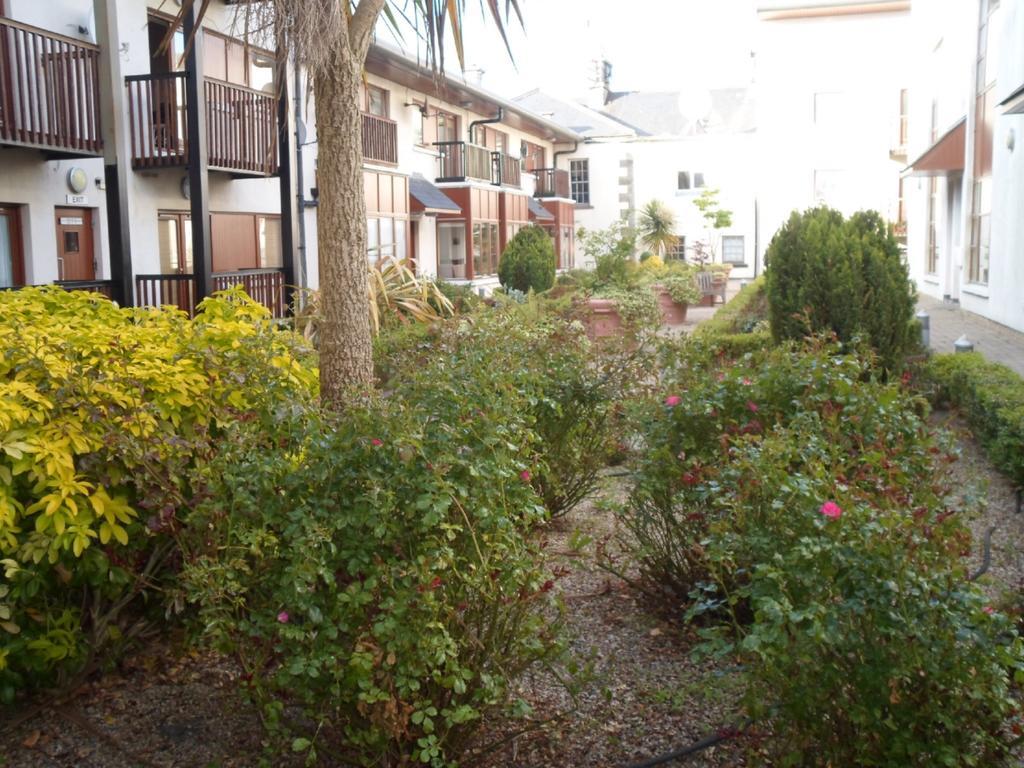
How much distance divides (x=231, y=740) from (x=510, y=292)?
21.0 m

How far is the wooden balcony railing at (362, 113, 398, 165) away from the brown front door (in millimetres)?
8127

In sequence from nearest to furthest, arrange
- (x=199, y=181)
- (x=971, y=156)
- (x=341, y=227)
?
1. (x=341, y=227)
2. (x=199, y=181)
3. (x=971, y=156)

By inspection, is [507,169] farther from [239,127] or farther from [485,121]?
[239,127]

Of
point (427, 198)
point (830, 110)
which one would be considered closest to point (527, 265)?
point (427, 198)

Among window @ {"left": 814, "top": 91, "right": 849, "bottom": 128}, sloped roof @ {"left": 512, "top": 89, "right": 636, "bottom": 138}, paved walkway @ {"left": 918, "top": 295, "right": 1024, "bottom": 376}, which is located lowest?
paved walkway @ {"left": 918, "top": 295, "right": 1024, "bottom": 376}

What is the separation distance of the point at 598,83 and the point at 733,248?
728 inches

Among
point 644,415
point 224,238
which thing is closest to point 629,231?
point 224,238

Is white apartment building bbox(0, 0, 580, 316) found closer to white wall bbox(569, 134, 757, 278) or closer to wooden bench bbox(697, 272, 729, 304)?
wooden bench bbox(697, 272, 729, 304)

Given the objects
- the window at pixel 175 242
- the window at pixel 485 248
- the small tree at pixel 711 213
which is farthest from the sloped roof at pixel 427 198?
the small tree at pixel 711 213

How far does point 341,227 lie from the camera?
618 centimetres

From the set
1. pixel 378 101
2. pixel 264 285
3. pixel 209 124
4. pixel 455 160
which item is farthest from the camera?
pixel 455 160

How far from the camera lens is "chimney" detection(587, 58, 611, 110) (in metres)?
57.1

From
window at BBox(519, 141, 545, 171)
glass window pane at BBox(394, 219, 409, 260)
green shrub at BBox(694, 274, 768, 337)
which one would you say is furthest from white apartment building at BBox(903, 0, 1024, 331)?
window at BBox(519, 141, 545, 171)

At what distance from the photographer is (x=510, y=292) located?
24.4 m
